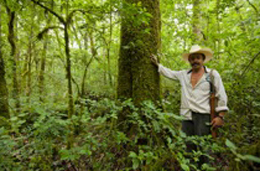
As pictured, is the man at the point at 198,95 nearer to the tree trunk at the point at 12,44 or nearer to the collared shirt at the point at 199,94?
the collared shirt at the point at 199,94

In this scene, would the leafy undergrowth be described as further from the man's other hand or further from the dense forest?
the man's other hand

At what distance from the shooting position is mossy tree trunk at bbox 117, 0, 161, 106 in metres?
3.10

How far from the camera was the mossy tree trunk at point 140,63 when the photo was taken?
10.2 feet

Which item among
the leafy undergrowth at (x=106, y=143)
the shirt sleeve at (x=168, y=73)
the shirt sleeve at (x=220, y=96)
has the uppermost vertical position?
the shirt sleeve at (x=168, y=73)

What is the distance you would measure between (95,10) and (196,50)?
2.08 meters

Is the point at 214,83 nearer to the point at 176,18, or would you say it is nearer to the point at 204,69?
the point at 204,69

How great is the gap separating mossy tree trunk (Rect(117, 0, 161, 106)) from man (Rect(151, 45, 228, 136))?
0.70ft

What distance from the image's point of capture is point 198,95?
304cm

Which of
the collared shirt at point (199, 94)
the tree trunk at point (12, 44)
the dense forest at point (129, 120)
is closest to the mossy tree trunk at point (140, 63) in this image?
the dense forest at point (129, 120)

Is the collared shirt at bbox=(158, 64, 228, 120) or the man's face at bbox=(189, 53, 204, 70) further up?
the man's face at bbox=(189, 53, 204, 70)

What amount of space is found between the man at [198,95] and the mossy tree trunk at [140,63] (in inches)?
8.4

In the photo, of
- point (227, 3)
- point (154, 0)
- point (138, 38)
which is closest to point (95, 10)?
point (138, 38)

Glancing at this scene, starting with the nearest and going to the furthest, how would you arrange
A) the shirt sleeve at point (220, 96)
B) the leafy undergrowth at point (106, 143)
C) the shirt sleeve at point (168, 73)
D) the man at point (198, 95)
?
the leafy undergrowth at point (106, 143) → the shirt sleeve at point (220, 96) → the man at point (198, 95) → the shirt sleeve at point (168, 73)

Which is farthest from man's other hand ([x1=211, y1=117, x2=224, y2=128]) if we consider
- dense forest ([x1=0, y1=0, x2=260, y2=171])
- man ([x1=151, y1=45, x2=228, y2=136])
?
dense forest ([x1=0, y1=0, x2=260, y2=171])
